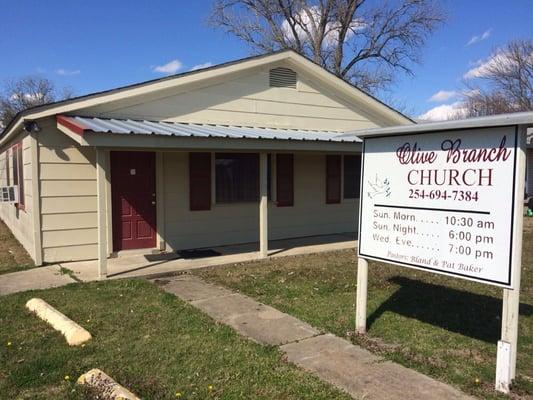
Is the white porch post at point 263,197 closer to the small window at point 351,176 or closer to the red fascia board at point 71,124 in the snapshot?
the red fascia board at point 71,124

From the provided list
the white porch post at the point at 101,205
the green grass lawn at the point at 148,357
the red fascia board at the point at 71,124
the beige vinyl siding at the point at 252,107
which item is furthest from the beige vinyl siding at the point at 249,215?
the green grass lawn at the point at 148,357

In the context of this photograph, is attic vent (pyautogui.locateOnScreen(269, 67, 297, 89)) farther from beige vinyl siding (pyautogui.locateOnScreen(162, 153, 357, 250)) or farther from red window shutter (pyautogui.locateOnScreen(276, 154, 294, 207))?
beige vinyl siding (pyautogui.locateOnScreen(162, 153, 357, 250))

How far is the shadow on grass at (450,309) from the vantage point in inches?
201

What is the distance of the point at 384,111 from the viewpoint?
12406 millimetres

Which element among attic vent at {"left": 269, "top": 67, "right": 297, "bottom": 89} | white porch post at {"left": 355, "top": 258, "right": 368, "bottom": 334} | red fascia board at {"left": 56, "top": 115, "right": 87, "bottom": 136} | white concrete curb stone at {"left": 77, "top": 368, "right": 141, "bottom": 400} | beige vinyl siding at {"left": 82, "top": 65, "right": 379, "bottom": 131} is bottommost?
white concrete curb stone at {"left": 77, "top": 368, "right": 141, "bottom": 400}

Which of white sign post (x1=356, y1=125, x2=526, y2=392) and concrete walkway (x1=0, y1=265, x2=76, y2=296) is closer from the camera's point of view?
white sign post (x1=356, y1=125, x2=526, y2=392)

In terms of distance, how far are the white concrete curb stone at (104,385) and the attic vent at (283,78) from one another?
8175 mm

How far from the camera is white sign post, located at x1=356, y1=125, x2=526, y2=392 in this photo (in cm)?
363

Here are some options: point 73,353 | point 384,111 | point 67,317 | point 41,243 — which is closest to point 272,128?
point 384,111

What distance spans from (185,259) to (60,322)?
12.8 feet

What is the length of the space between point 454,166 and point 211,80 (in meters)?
6.80

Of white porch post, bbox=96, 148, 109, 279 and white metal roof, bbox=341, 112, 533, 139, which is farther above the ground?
white metal roof, bbox=341, 112, 533, 139

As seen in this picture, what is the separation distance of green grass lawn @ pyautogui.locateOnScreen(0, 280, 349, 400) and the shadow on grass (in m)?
1.67

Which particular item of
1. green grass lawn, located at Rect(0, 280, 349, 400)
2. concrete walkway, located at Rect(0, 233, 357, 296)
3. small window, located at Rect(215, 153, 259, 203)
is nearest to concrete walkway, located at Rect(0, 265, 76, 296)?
concrete walkway, located at Rect(0, 233, 357, 296)
